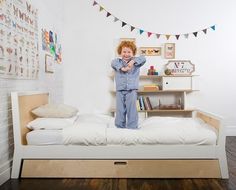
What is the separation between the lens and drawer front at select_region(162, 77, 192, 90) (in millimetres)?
3936

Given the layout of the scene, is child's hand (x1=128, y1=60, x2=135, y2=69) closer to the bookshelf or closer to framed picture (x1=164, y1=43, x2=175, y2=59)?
the bookshelf

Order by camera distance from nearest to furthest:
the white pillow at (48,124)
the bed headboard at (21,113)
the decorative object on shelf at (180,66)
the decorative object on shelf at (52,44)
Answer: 1. the bed headboard at (21,113)
2. the white pillow at (48,124)
3. the decorative object on shelf at (52,44)
4. the decorative object on shelf at (180,66)

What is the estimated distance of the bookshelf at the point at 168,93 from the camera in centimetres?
393

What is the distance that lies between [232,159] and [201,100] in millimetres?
1530

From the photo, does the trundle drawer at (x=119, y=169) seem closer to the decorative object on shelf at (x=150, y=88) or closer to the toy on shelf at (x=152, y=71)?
the decorative object on shelf at (x=150, y=88)

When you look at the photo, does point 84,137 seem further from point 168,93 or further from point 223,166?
point 168,93

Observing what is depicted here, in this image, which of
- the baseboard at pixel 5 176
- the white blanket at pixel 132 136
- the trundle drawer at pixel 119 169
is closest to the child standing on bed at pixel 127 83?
the white blanket at pixel 132 136

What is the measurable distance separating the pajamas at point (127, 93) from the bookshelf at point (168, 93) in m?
1.34

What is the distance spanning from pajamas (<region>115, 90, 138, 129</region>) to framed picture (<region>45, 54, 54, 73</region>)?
3.77 feet

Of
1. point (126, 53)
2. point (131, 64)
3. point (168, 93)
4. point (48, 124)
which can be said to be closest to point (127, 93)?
point (131, 64)

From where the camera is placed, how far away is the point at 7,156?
2.22 meters

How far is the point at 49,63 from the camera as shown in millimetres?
3357

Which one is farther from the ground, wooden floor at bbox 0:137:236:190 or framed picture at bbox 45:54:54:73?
framed picture at bbox 45:54:54:73

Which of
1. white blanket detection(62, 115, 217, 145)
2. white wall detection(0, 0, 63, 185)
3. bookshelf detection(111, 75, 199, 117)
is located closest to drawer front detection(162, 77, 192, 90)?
bookshelf detection(111, 75, 199, 117)
